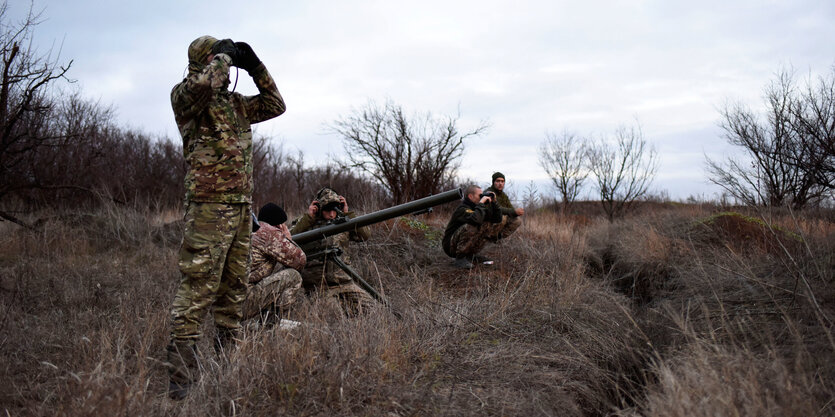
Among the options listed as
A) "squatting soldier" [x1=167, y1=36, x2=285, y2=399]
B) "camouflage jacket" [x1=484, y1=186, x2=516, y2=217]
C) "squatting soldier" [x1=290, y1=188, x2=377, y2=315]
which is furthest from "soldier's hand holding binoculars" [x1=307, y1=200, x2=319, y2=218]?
"camouflage jacket" [x1=484, y1=186, x2=516, y2=217]

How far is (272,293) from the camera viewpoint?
402cm

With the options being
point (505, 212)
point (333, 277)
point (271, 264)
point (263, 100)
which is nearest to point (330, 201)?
point (333, 277)

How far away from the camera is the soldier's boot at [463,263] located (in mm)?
6551

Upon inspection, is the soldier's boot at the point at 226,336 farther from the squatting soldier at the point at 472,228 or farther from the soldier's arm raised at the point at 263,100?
the squatting soldier at the point at 472,228

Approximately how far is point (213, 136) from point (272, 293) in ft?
4.76

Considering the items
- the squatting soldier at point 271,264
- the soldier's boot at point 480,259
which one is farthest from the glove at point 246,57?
the soldier's boot at point 480,259

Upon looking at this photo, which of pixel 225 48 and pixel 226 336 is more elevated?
pixel 225 48

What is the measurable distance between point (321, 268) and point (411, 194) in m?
6.69

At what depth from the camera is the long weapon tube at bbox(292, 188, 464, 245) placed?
423cm

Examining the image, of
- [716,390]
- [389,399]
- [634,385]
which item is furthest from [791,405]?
[389,399]

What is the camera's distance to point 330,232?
4.44 metres

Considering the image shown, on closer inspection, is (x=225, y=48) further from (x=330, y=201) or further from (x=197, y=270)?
(x=330, y=201)

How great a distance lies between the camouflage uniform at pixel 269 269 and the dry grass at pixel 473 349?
0.27 m

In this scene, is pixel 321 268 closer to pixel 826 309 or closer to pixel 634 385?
pixel 634 385
